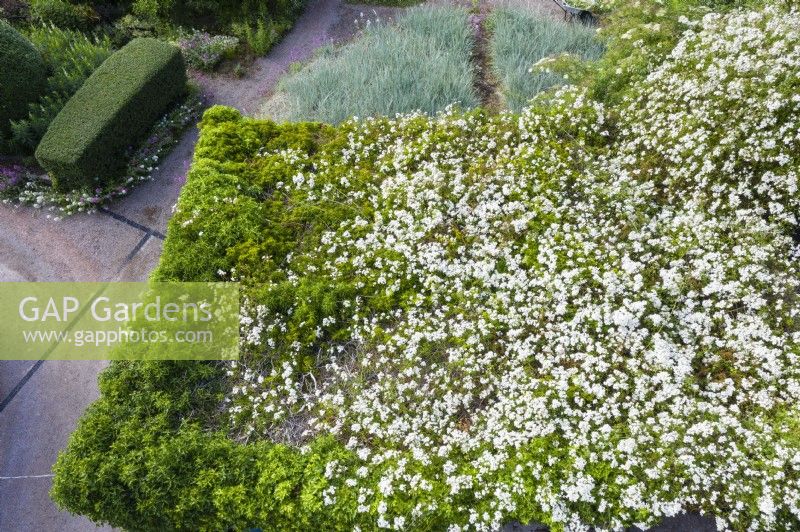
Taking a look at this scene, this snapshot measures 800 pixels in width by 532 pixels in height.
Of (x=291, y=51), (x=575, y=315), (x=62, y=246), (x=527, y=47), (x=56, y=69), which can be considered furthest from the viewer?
(x=291, y=51)

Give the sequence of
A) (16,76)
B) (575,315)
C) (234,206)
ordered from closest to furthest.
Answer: (575,315)
(234,206)
(16,76)

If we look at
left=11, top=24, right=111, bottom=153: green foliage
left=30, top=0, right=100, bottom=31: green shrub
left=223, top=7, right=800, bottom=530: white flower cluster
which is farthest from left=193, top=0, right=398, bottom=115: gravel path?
left=223, top=7, right=800, bottom=530: white flower cluster

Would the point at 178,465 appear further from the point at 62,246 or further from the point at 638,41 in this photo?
the point at 638,41

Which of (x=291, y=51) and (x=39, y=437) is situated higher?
(x=291, y=51)

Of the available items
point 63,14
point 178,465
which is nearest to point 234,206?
point 178,465

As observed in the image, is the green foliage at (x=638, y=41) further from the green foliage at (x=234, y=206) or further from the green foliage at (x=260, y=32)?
the green foliage at (x=260, y=32)

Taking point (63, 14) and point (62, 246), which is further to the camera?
point (63, 14)

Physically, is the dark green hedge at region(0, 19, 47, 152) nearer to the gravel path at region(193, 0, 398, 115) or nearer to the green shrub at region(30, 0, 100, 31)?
the green shrub at region(30, 0, 100, 31)

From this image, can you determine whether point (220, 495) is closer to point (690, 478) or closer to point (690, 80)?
point (690, 478)
